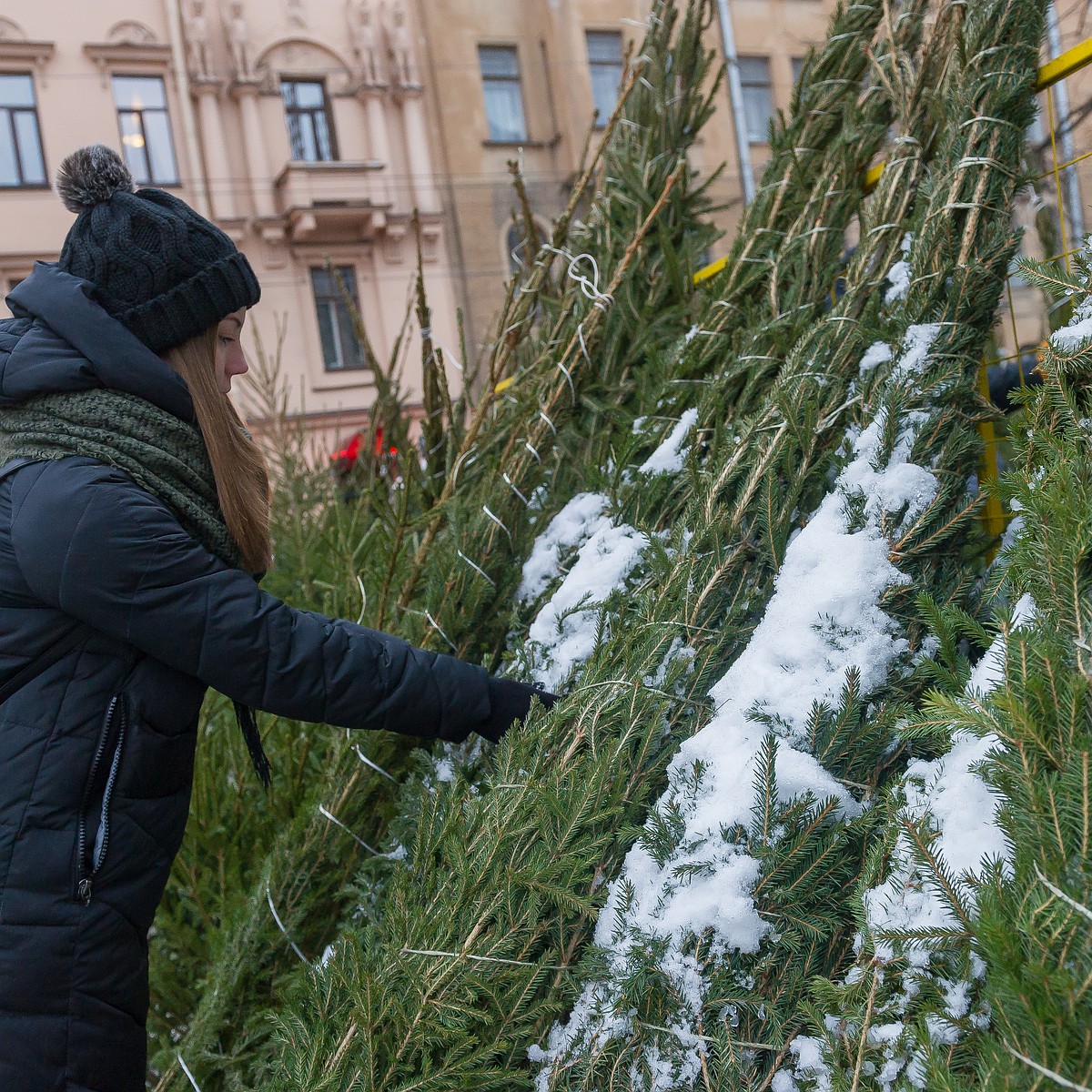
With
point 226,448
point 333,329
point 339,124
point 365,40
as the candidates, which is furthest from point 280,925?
point 365,40

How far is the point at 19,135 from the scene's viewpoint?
1444cm

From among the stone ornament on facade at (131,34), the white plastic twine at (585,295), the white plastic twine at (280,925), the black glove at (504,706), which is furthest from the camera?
the stone ornament on facade at (131,34)

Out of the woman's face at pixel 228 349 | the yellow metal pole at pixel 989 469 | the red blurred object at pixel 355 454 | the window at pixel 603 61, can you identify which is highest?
the window at pixel 603 61

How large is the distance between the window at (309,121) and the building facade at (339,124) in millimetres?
30

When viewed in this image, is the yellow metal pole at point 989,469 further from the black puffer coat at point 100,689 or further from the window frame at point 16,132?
the window frame at point 16,132

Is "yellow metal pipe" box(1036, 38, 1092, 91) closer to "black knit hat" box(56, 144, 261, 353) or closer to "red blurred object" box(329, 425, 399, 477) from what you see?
→ "black knit hat" box(56, 144, 261, 353)

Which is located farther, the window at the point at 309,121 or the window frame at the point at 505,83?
the window frame at the point at 505,83

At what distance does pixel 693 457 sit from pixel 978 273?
2.03ft

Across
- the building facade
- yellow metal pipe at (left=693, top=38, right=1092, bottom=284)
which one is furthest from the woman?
the building facade

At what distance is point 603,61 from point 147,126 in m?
7.38

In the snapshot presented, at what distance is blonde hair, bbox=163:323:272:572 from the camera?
1.62 m

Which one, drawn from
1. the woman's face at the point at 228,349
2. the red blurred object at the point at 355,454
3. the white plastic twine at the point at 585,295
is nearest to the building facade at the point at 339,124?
the red blurred object at the point at 355,454

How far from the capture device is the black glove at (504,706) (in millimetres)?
1669

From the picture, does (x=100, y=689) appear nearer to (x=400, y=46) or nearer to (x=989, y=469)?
(x=989, y=469)
